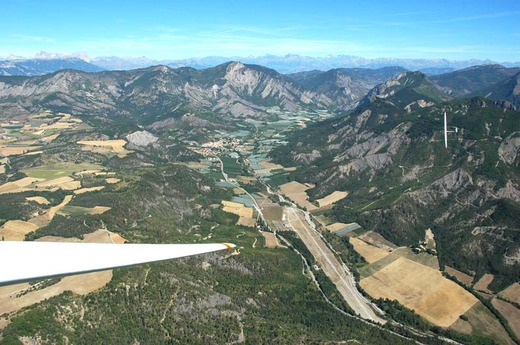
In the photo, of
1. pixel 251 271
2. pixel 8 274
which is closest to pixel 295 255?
pixel 251 271

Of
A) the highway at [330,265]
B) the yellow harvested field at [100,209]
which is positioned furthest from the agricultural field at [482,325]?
the yellow harvested field at [100,209]

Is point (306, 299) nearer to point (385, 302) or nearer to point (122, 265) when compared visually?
point (385, 302)

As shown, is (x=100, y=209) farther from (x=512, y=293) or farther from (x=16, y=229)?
(x=512, y=293)

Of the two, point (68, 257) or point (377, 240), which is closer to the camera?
point (68, 257)

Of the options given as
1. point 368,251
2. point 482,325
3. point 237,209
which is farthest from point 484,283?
point 237,209

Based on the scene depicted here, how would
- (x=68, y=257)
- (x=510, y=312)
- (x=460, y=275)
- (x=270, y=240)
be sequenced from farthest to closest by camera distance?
(x=270, y=240) → (x=460, y=275) → (x=510, y=312) → (x=68, y=257)

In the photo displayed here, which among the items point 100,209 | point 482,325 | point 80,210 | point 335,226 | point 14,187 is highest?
point 100,209
